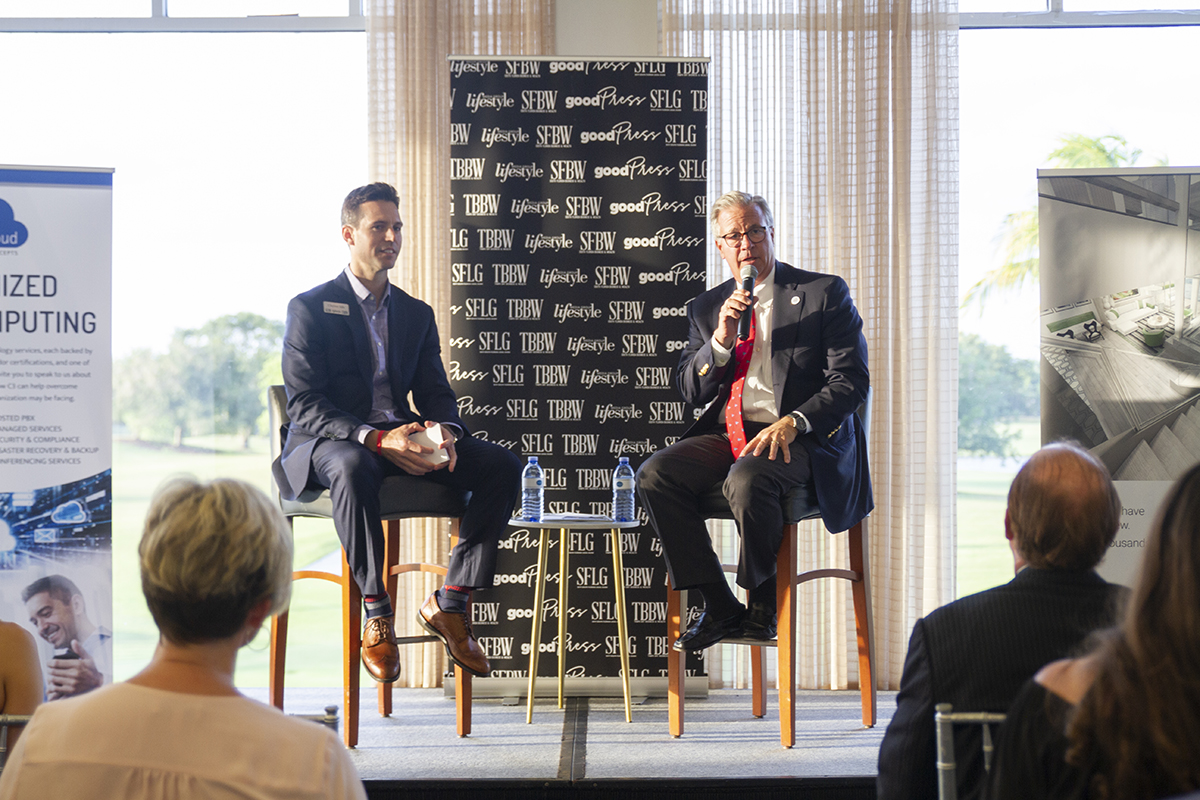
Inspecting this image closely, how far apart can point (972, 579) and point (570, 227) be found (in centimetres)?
225

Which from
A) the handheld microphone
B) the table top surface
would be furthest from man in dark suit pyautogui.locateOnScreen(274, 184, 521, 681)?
the handheld microphone

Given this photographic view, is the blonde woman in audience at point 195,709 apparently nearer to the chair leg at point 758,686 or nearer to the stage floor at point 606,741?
the stage floor at point 606,741

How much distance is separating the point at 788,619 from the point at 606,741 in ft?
2.20

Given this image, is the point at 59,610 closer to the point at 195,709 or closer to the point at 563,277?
the point at 563,277

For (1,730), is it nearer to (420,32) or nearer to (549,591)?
(549,591)

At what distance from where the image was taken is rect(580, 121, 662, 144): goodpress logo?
11.7 feet

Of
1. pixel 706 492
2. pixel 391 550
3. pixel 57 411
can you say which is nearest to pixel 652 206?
pixel 706 492

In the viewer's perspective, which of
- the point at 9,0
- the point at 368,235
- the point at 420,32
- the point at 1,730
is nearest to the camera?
the point at 1,730

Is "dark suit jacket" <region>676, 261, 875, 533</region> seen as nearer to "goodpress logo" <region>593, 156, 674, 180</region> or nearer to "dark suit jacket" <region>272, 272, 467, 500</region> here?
"goodpress logo" <region>593, 156, 674, 180</region>

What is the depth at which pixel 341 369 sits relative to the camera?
297 centimetres

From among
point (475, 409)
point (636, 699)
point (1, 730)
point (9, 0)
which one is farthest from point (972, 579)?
point (9, 0)

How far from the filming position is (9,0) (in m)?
4.13

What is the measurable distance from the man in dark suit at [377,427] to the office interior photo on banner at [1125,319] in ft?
6.98

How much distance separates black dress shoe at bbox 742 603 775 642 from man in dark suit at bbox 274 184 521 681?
2.55 feet
